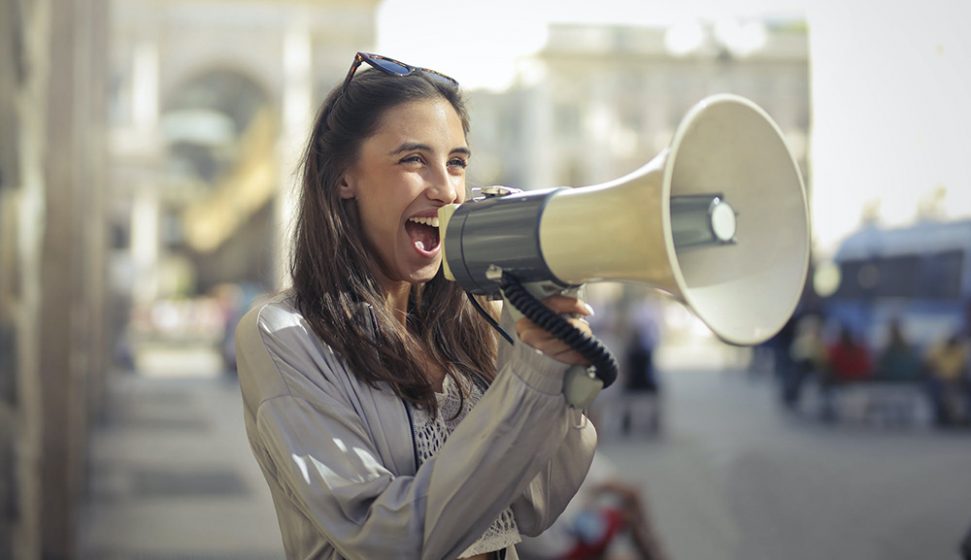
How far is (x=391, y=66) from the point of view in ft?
4.94

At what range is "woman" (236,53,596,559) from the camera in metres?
1.22

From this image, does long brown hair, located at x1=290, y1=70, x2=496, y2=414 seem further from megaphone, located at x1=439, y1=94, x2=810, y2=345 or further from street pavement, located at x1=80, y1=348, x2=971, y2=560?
street pavement, located at x1=80, y1=348, x2=971, y2=560

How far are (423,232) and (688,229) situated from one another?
1.31ft

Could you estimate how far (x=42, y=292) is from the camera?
611cm

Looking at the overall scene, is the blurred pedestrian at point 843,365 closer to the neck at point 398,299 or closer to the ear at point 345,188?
the neck at point 398,299

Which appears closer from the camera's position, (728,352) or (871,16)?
(871,16)

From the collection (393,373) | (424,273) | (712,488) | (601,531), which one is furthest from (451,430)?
(712,488)

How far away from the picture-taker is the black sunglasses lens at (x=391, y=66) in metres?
1.50

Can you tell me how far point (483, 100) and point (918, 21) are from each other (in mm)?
1620

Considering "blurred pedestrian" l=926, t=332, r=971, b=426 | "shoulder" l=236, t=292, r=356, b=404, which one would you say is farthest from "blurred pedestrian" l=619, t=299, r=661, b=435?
"shoulder" l=236, t=292, r=356, b=404

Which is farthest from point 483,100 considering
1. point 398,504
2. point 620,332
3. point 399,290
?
point 620,332

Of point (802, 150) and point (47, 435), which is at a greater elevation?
point (802, 150)

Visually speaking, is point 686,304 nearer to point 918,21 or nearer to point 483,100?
point 918,21

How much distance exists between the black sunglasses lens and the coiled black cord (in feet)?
1.33
